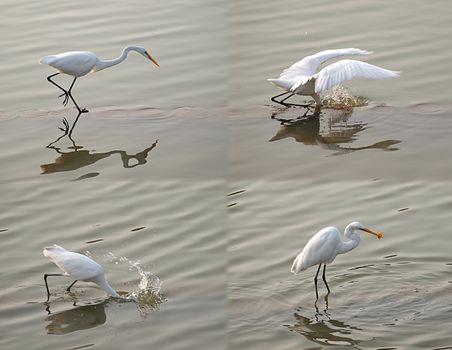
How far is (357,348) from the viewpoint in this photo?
469cm

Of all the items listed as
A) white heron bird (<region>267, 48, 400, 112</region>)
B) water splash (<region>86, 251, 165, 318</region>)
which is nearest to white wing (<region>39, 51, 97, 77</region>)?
white heron bird (<region>267, 48, 400, 112</region>)

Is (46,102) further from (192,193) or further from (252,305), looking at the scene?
(252,305)

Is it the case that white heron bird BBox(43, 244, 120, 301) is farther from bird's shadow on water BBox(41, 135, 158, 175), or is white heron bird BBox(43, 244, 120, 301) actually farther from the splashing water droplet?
bird's shadow on water BBox(41, 135, 158, 175)

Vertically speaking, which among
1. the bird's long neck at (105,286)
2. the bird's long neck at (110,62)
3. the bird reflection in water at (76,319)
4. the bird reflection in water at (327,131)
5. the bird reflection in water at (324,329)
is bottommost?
the bird reflection in water at (324,329)

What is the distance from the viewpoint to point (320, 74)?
270 inches

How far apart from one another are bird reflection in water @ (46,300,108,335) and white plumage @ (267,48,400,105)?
2314 mm

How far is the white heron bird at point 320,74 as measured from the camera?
681 centimetres

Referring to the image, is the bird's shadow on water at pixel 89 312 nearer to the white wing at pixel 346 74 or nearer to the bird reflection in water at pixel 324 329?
the bird reflection in water at pixel 324 329

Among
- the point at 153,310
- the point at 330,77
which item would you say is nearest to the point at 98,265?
the point at 153,310

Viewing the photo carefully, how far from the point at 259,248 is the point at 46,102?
2.64m

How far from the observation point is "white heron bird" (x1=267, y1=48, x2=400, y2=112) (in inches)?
268

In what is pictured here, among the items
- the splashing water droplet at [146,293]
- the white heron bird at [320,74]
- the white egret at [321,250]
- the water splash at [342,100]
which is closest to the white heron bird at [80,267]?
the splashing water droplet at [146,293]

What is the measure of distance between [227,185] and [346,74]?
1.27m

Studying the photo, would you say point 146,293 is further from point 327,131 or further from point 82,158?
point 327,131
